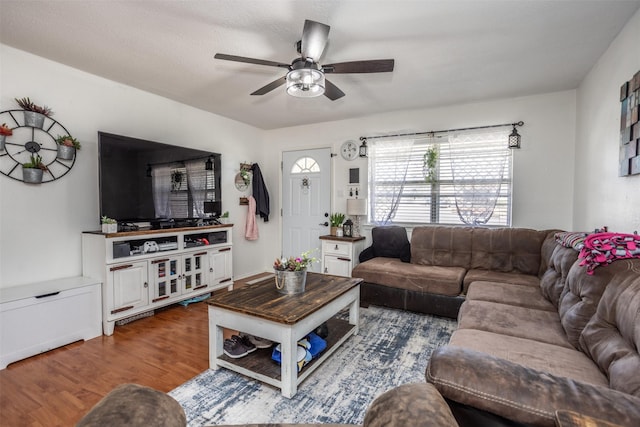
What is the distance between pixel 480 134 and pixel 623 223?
185 centimetres

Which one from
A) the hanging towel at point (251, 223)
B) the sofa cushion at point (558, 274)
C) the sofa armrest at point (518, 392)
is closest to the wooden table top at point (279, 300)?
the sofa armrest at point (518, 392)

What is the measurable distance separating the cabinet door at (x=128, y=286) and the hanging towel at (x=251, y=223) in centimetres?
187

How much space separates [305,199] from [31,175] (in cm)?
323

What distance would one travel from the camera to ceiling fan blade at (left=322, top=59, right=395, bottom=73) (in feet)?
6.89

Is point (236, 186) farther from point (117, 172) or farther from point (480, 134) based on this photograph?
point (480, 134)

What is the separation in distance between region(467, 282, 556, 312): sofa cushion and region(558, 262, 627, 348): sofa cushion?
1.40 ft

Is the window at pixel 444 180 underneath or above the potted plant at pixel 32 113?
underneath

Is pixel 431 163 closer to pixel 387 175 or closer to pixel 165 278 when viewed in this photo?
pixel 387 175

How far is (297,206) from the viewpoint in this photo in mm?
4984

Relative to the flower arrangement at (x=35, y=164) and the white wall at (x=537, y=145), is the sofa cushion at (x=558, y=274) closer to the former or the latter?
the white wall at (x=537, y=145)

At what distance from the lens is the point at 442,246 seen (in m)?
3.51

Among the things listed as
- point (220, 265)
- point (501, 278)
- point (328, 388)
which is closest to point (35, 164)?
point (220, 265)

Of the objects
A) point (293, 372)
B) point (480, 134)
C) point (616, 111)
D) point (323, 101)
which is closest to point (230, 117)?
point (323, 101)

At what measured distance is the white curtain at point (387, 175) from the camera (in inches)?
162
